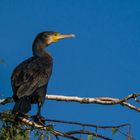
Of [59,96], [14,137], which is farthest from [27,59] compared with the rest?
[14,137]

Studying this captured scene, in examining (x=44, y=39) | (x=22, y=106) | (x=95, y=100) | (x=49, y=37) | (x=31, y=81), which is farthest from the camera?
(x=49, y=37)

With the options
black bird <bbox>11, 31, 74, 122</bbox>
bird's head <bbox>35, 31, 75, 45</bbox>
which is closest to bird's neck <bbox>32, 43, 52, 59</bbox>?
black bird <bbox>11, 31, 74, 122</bbox>

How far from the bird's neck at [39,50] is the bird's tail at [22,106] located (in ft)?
5.44

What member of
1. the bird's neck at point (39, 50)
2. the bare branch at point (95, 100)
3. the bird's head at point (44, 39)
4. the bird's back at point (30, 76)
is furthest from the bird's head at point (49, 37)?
the bare branch at point (95, 100)

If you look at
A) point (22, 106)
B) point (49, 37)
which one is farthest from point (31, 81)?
point (49, 37)

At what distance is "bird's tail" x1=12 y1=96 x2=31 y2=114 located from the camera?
5.66 meters

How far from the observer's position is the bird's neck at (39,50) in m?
7.75

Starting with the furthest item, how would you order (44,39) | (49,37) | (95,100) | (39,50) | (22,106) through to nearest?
(49,37) < (44,39) < (39,50) < (95,100) < (22,106)

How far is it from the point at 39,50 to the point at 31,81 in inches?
59.6

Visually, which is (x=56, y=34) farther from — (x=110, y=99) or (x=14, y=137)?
(x=14, y=137)

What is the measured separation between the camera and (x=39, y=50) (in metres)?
7.89

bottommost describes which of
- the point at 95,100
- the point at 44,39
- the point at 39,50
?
the point at 95,100

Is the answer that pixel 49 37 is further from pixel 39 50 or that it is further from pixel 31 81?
pixel 31 81

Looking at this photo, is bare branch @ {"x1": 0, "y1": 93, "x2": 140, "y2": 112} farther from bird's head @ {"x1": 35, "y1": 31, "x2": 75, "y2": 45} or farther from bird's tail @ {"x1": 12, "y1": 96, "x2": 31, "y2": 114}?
bird's head @ {"x1": 35, "y1": 31, "x2": 75, "y2": 45}
